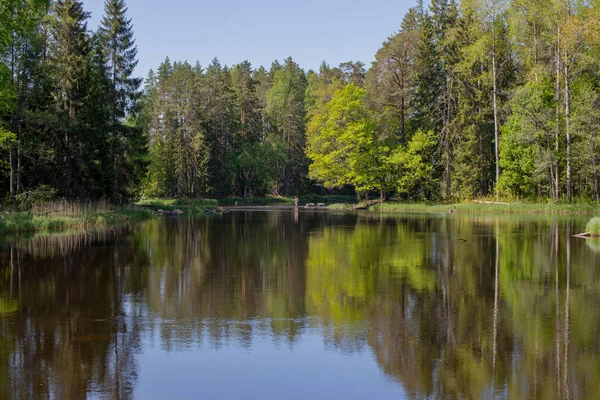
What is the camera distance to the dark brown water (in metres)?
7.36

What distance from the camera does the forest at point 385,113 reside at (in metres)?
37.0

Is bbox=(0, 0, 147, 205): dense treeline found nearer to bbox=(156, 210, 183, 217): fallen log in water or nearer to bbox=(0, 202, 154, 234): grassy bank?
bbox=(0, 202, 154, 234): grassy bank

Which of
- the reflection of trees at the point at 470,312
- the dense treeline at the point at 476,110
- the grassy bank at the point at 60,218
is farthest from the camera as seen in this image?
the dense treeline at the point at 476,110

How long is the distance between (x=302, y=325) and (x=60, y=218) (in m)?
23.8

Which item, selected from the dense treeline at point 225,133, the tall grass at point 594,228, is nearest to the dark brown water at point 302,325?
the tall grass at point 594,228

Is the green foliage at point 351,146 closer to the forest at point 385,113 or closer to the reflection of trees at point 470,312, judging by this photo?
the forest at point 385,113

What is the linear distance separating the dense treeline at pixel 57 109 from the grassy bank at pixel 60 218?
230 cm

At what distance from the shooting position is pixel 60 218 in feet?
A: 100

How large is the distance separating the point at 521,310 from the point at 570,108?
39.5 m

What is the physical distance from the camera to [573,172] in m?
46.8

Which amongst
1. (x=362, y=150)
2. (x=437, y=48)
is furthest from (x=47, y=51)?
(x=437, y=48)

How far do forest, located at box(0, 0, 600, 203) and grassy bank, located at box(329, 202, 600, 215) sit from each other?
2.43 m

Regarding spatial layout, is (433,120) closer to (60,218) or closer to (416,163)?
(416,163)

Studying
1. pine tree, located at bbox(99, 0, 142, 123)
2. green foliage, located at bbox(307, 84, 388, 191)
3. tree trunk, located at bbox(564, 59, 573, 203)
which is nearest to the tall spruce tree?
pine tree, located at bbox(99, 0, 142, 123)
